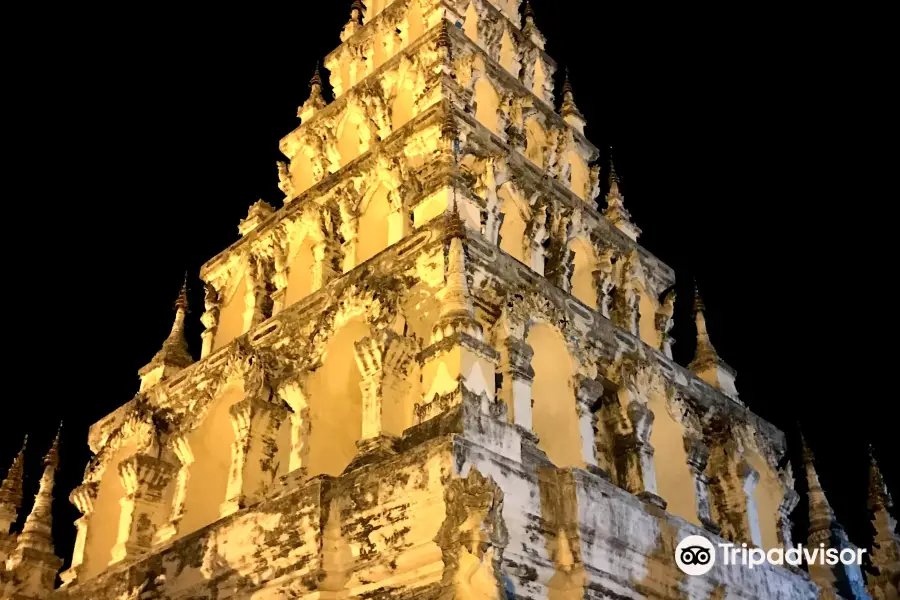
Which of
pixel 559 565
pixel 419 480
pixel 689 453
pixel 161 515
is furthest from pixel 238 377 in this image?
pixel 689 453

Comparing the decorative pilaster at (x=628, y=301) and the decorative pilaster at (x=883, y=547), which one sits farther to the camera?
the decorative pilaster at (x=883, y=547)

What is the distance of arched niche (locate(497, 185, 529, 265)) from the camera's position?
19.6 metres

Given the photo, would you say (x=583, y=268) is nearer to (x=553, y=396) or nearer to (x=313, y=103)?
(x=553, y=396)

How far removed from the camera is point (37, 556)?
69.4 ft

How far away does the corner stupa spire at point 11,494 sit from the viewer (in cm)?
2380

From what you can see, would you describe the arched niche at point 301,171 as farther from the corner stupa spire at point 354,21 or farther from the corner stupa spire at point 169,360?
the corner stupa spire at point 169,360

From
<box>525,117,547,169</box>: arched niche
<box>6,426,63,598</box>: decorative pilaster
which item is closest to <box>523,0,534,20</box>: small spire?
<box>525,117,547,169</box>: arched niche

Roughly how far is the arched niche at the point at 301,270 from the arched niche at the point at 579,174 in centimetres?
734

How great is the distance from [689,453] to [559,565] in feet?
20.3

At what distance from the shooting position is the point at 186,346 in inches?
881

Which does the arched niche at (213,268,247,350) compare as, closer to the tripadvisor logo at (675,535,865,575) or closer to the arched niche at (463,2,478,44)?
the arched niche at (463,2,478,44)

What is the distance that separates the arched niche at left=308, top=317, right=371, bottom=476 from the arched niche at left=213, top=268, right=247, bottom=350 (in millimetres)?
4775

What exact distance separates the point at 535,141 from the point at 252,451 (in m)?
11.2

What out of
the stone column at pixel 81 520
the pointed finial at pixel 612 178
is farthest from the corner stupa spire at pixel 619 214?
the stone column at pixel 81 520
